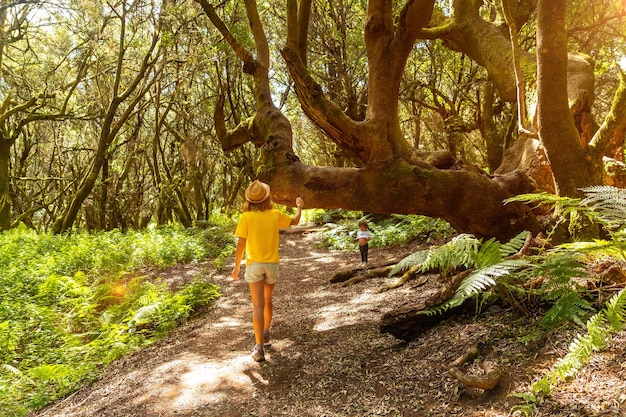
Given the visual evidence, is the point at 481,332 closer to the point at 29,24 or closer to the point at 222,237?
the point at 222,237

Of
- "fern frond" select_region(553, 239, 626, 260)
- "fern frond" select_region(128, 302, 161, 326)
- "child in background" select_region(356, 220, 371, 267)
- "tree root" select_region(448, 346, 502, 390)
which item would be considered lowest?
"fern frond" select_region(128, 302, 161, 326)

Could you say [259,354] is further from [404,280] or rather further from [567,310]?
[404,280]

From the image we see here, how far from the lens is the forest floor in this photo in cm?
268

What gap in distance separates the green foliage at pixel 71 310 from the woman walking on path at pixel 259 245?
240cm

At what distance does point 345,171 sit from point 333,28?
12711mm

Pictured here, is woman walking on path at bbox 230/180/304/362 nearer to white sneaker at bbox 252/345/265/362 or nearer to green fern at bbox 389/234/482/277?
white sneaker at bbox 252/345/265/362

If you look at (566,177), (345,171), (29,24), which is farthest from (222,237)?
(566,177)

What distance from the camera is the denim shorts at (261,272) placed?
4703 mm

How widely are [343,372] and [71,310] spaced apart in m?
6.09

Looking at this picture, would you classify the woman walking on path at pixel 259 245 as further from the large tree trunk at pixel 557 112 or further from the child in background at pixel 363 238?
the child in background at pixel 363 238

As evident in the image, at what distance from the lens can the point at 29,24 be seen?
15859 mm

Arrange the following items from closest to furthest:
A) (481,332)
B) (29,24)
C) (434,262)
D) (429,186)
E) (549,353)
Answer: (549,353) < (481,332) < (434,262) < (429,186) < (29,24)

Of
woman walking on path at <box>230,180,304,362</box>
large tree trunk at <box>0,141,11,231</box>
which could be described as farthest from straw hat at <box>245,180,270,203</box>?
large tree trunk at <box>0,141,11,231</box>

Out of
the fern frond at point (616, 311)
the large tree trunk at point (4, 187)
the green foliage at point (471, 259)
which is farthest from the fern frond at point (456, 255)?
the large tree trunk at point (4, 187)
